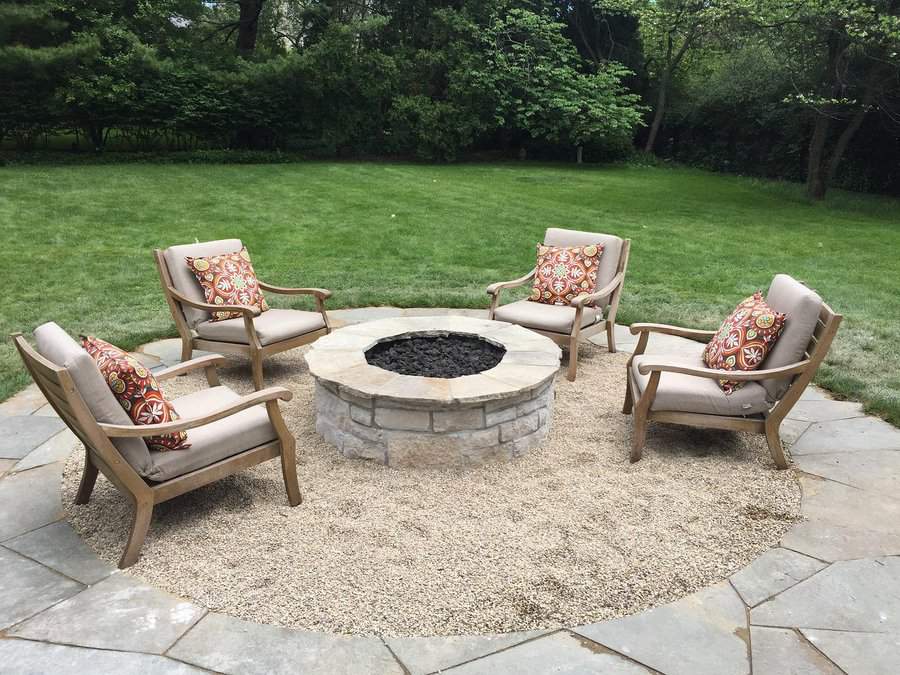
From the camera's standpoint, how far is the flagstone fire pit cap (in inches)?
153

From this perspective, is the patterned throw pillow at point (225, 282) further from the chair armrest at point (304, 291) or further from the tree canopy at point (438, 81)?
the tree canopy at point (438, 81)

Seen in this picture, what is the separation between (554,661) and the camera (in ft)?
8.20

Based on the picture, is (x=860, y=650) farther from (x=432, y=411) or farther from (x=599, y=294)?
(x=599, y=294)

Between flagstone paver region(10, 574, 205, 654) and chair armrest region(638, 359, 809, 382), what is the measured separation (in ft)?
8.92

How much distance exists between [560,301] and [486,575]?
3.36 m

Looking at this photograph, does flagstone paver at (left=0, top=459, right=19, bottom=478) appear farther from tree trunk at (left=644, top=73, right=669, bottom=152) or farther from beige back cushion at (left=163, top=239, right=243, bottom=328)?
tree trunk at (left=644, top=73, right=669, bottom=152)

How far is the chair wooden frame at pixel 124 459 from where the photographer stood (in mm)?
2848

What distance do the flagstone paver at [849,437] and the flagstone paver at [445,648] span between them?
256 centimetres

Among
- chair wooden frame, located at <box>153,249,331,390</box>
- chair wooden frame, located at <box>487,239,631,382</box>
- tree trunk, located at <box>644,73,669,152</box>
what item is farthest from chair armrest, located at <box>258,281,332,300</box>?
tree trunk, located at <box>644,73,669,152</box>

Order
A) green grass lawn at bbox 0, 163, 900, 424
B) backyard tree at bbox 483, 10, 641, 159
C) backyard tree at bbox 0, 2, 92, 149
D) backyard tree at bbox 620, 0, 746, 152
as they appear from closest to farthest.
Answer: green grass lawn at bbox 0, 163, 900, 424
backyard tree at bbox 620, 0, 746, 152
backyard tree at bbox 0, 2, 92, 149
backyard tree at bbox 483, 10, 641, 159

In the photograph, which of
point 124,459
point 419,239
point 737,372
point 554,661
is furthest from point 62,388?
point 419,239

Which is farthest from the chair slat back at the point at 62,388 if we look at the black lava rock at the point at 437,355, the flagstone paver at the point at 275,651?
the black lava rock at the point at 437,355

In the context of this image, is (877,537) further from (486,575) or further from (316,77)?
(316,77)

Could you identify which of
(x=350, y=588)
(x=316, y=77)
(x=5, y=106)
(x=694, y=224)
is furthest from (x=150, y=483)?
(x=316, y=77)
